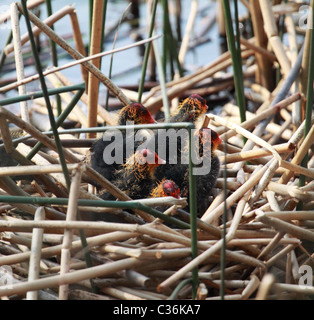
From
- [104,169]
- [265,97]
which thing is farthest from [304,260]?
[265,97]

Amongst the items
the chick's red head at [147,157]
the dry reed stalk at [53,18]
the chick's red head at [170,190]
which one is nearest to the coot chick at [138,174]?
the chick's red head at [147,157]

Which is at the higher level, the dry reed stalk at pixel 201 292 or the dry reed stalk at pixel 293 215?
the dry reed stalk at pixel 293 215

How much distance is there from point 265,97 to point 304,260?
2057 millimetres

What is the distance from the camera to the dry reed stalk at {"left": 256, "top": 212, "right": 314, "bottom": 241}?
1.89m

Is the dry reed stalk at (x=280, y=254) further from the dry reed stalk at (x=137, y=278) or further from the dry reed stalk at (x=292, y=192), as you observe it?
the dry reed stalk at (x=137, y=278)

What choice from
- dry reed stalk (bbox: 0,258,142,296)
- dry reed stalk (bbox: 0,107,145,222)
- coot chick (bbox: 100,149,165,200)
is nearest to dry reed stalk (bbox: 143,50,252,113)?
coot chick (bbox: 100,149,165,200)

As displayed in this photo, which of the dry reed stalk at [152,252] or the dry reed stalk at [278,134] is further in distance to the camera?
the dry reed stalk at [278,134]

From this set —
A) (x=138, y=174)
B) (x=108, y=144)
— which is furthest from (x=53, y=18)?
(x=138, y=174)

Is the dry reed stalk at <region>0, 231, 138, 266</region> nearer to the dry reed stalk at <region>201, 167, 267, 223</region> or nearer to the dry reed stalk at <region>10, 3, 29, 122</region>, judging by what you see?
the dry reed stalk at <region>201, 167, 267, 223</region>

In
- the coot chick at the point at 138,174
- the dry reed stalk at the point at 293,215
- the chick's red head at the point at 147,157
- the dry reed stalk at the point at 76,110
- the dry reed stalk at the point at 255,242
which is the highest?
the dry reed stalk at the point at 76,110

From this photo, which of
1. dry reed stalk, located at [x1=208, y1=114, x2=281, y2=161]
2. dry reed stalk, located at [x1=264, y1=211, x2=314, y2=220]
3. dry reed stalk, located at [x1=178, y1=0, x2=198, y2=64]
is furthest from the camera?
dry reed stalk, located at [x1=178, y1=0, x2=198, y2=64]

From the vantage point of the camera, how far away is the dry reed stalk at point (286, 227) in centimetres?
189

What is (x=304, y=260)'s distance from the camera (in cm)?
204

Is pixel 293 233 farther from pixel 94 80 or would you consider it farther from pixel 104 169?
pixel 94 80
